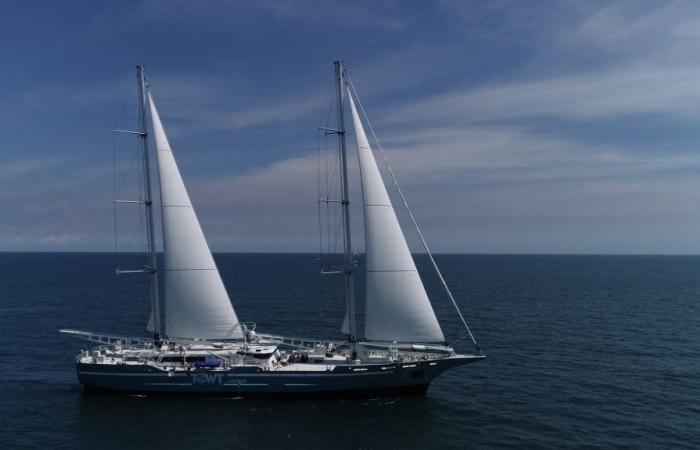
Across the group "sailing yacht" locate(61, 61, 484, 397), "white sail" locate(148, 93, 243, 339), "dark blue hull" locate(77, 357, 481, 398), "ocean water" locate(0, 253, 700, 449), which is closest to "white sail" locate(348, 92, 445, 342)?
"sailing yacht" locate(61, 61, 484, 397)

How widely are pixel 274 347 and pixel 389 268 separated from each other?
34.6ft

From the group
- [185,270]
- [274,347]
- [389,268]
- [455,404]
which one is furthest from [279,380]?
[455,404]

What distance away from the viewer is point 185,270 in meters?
33.7

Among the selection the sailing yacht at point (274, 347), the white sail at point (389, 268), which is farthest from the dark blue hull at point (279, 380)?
the white sail at point (389, 268)

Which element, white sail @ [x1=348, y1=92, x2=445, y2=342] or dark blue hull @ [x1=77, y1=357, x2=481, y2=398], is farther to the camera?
dark blue hull @ [x1=77, y1=357, x2=481, y2=398]

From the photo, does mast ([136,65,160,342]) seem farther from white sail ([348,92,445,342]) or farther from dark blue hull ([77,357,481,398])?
white sail ([348,92,445,342])

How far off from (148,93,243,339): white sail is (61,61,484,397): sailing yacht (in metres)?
0.07

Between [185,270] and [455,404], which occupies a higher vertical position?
[185,270]

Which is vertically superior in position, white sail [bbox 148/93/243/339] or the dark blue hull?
white sail [bbox 148/93/243/339]

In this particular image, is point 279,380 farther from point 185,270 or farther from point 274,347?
point 185,270

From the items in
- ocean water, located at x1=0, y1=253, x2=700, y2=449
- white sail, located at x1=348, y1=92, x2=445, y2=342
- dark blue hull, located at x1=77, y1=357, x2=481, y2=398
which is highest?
white sail, located at x1=348, y1=92, x2=445, y2=342

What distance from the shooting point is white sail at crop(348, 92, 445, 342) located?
31969mm

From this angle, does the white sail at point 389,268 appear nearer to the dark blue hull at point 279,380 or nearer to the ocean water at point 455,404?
the dark blue hull at point 279,380

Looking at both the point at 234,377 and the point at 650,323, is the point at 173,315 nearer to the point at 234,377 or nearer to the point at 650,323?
the point at 234,377
